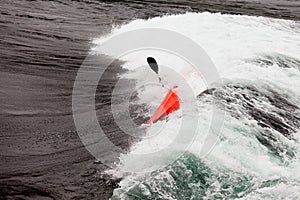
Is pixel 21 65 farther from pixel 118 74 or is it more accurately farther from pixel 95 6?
pixel 95 6

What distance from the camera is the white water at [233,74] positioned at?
5.70 metres

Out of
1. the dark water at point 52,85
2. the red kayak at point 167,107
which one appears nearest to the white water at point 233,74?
the red kayak at point 167,107

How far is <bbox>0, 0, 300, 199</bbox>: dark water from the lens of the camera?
18.6 ft

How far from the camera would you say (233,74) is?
8531mm

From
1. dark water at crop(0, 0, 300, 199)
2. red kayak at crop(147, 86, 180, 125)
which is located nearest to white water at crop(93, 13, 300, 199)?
red kayak at crop(147, 86, 180, 125)

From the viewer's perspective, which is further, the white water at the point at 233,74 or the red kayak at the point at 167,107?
the red kayak at the point at 167,107

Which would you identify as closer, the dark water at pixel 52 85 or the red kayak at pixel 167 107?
the dark water at pixel 52 85

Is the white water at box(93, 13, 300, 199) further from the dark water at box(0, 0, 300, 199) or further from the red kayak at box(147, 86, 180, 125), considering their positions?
the dark water at box(0, 0, 300, 199)

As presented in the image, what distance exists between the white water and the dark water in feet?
2.10

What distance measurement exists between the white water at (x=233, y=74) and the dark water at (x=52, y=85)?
2.10 ft

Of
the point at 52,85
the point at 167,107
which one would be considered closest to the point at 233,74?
the point at 167,107

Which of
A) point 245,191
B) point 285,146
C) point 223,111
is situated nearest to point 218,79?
point 223,111

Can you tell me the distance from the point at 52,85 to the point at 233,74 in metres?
3.69

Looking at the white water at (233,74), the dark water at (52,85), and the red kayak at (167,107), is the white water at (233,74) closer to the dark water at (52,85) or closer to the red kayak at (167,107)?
the red kayak at (167,107)
